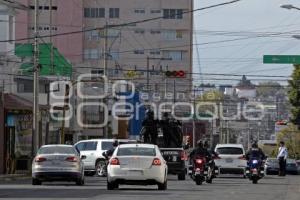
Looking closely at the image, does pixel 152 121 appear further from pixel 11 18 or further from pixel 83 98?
pixel 83 98

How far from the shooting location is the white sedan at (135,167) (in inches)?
1123

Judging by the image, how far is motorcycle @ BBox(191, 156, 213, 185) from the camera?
35094mm

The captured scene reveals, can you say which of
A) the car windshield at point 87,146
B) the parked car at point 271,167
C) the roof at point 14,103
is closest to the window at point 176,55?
the parked car at point 271,167

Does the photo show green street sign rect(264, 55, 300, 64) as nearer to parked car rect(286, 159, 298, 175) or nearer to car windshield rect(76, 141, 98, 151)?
car windshield rect(76, 141, 98, 151)

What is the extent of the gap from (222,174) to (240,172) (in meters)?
2.20

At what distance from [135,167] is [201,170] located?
7.16 meters

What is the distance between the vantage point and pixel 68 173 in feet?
107

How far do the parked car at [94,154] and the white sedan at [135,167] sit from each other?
15356mm

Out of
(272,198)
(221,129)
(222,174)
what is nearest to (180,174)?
(222,174)

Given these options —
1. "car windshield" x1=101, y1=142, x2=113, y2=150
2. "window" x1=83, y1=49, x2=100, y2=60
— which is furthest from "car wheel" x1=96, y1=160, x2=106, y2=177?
"window" x1=83, y1=49, x2=100, y2=60

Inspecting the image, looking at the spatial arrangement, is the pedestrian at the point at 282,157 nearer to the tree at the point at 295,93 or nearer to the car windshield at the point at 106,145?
the car windshield at the point at 106,145

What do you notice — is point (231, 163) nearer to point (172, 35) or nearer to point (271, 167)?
point (271, 167)

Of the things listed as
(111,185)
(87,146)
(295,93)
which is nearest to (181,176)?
(87,146)

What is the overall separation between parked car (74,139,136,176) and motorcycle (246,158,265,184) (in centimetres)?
839
